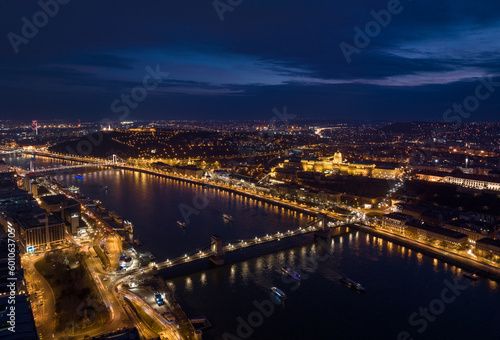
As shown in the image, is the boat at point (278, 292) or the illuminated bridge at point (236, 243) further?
the illuminated bridge at point (236, 243)

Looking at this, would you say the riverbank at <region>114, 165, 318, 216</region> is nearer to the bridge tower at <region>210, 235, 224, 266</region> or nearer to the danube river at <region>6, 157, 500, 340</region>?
the danube river at <region>6, 157, 500, 340</region>

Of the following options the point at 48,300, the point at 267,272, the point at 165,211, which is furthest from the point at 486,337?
the point at 165,211

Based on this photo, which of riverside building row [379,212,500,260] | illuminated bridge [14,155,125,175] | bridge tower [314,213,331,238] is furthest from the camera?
illuminated bridge [14,155,125,175]

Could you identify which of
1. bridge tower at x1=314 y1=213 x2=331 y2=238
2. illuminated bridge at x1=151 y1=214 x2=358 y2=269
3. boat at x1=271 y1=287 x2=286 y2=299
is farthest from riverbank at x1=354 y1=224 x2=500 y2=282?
boat at x1=271 y1=287 x2=286 y2=299

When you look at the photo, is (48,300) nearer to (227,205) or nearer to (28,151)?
(227,205)

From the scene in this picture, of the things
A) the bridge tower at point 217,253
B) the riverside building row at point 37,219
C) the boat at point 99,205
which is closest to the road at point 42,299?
the riverside building row at point 37,219

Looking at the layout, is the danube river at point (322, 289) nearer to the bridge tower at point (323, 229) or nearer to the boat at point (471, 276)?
the boat at point (471, 276)
